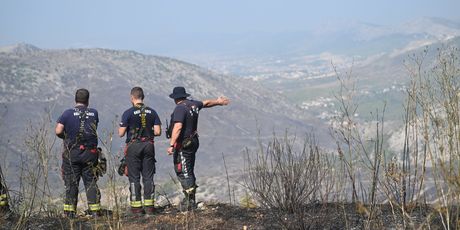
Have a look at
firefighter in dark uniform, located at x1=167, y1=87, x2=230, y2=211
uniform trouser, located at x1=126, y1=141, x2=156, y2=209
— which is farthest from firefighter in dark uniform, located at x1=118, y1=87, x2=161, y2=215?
firefighter in dark uniform, located at x1=167, y1=87, x2=230, y2=211

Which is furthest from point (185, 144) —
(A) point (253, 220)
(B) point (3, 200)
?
(B) point (3, 200)

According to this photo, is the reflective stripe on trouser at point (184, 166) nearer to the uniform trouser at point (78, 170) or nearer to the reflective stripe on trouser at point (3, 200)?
the uniform trouser at point (78, 170)

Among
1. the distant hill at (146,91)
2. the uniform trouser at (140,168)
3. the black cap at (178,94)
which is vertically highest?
the distant hill at (146,91)

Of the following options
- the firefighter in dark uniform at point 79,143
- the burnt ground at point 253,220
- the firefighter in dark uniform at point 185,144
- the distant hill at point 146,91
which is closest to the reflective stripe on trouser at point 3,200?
the burnt ground at point 253,220

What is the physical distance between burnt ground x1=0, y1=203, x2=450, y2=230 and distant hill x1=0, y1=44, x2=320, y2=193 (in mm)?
73025

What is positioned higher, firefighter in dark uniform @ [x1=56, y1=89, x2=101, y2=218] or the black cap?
the black cap

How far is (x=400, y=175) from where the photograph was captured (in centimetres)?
465

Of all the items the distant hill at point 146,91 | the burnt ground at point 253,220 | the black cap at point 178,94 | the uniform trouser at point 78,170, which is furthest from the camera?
the distant hill at point 146,91

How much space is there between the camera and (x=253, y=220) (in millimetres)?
6609

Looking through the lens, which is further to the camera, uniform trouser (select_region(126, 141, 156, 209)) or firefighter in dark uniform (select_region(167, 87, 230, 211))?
firefighter in dark uniform (select_region(167, 87, 230, 211))

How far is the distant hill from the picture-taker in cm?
9238

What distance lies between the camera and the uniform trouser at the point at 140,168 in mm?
7574

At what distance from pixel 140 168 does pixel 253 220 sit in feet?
6.59

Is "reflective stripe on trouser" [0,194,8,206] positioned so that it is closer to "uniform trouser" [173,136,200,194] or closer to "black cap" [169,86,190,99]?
"uniform trouser" [173,136,200,194]
